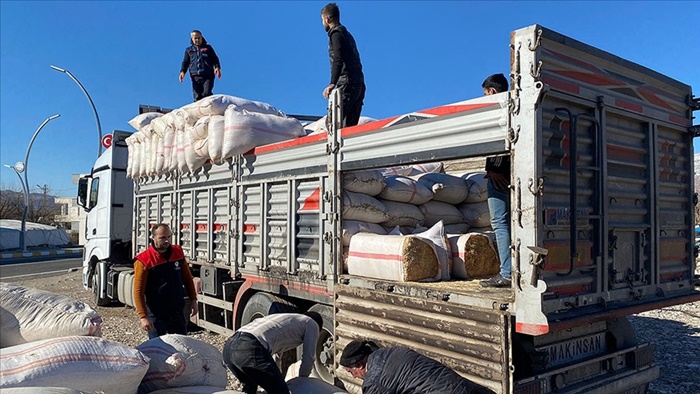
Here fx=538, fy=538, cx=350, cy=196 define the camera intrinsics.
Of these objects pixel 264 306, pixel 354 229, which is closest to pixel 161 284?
pixel 264 306

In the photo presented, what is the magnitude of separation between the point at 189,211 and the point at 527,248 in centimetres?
515

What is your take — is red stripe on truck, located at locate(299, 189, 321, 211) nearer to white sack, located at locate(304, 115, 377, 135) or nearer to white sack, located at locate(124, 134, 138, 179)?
white sack, located at locate(304, 115, 377, 135)

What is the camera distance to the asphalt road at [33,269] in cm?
1633

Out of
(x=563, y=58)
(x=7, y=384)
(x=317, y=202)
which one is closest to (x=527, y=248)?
(x=563, y=58)

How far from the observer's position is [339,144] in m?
4.62

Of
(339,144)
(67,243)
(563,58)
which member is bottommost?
(67,243)

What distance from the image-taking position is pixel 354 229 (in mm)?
4684

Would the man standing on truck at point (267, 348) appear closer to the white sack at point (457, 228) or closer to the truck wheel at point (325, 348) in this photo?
the truck wheel at point (325, 348)

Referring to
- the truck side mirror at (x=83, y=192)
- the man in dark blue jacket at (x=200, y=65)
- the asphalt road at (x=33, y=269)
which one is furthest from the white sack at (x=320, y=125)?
the asphalt road at (x=33, y=269)

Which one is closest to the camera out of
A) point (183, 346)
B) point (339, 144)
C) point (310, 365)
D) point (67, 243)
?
point (183, 346)

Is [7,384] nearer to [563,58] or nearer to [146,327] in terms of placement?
[146,327]

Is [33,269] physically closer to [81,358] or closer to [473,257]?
[81,358]

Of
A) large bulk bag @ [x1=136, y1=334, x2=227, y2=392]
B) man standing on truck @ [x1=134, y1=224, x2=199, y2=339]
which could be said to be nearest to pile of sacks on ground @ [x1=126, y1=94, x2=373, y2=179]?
man standing on truck @ [x1=134, y1=224, x2=199, y2=339]

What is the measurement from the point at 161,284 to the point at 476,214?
131 inches
